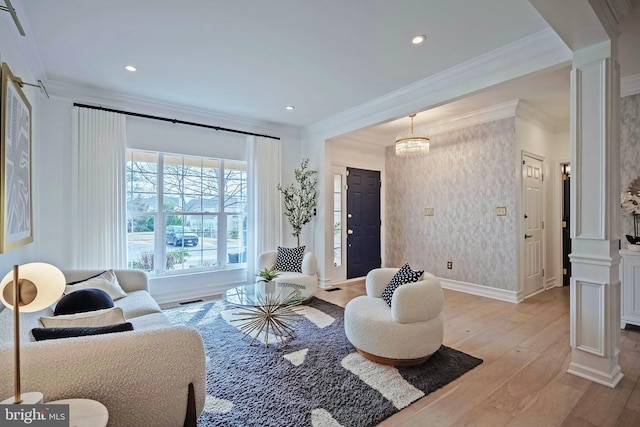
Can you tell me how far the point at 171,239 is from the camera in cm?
436

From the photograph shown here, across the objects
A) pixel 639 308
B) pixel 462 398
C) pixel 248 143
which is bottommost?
pixel 462 398

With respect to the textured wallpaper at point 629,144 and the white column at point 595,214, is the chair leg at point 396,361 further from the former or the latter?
the textured wallpaper at point 629,144

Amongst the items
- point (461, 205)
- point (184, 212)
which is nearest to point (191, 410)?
point (184, 212)

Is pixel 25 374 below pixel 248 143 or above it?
below

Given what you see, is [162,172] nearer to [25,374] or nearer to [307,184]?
[307,184]

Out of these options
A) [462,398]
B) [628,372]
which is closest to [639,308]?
[628,372]

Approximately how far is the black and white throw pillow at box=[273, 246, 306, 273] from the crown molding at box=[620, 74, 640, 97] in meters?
4.44

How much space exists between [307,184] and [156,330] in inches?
162

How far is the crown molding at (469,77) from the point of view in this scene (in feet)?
8.38

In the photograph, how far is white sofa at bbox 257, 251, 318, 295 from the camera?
4.13 m

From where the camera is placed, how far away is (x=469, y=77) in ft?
10.1

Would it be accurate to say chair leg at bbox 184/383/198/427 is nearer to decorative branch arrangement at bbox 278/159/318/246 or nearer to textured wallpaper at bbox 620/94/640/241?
decorative branch arrangement at bbox 278/159/318/246

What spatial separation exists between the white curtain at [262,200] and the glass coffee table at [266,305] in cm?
144

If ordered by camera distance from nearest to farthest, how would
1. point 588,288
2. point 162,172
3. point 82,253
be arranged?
point 588,288 → point 82,253 → point 162,172
